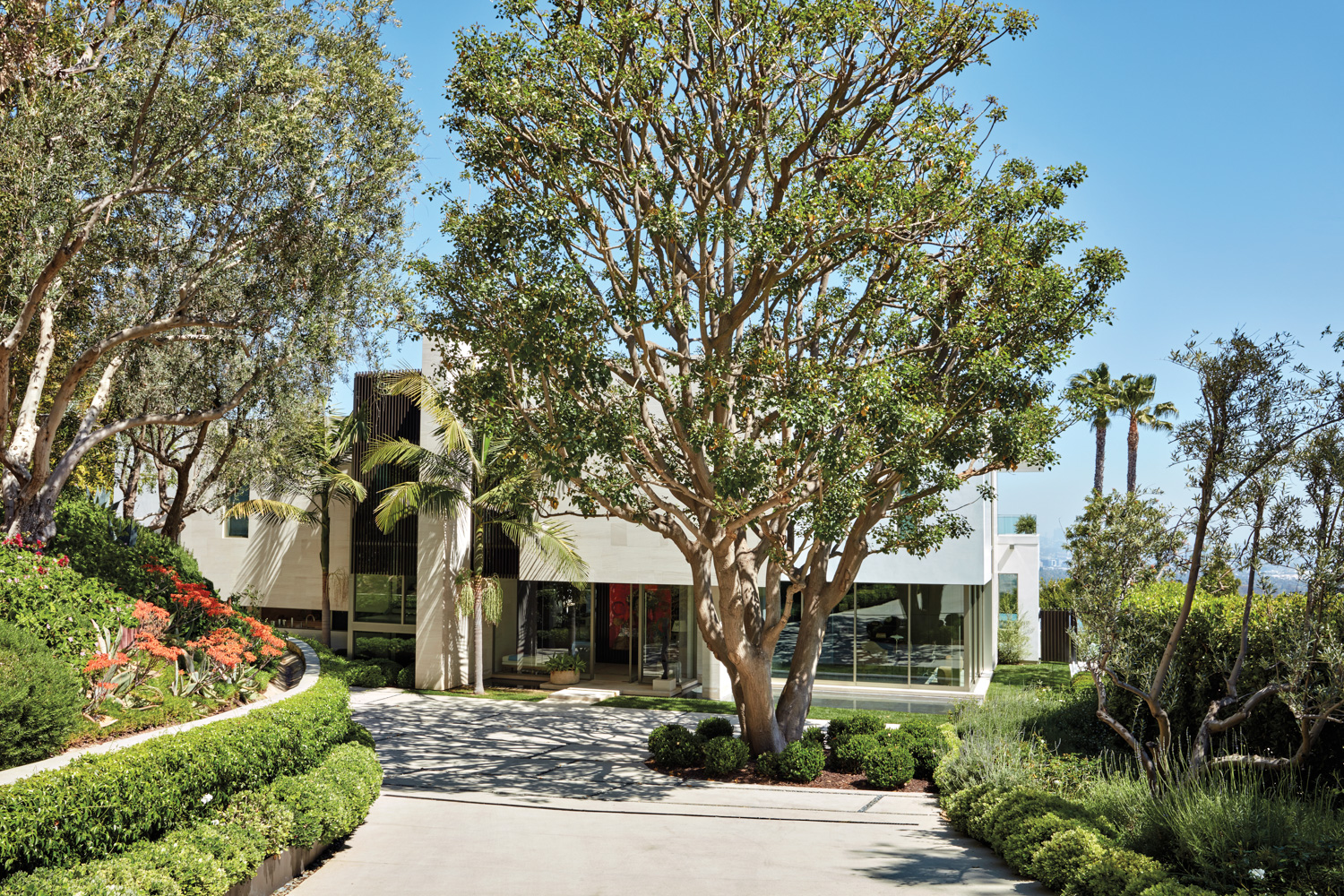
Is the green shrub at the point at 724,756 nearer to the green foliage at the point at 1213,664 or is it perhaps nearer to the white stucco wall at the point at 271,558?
the green foliage at the point at 1213,664

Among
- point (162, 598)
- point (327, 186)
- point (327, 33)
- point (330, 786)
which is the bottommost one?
point (330, 786)

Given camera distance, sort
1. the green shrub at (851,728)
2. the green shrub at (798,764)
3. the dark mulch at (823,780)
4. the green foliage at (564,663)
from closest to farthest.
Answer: the dark mulch at (823,780), the green shrub at (798,764), the green shrub at (851,728), the green foliage at (564,663)

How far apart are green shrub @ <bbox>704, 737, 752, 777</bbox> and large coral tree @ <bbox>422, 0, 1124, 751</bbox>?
207 cm

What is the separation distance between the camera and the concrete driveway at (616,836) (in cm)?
887

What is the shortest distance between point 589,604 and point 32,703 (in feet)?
57.4

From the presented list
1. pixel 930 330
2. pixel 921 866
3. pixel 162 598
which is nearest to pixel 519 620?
pixel 162 598

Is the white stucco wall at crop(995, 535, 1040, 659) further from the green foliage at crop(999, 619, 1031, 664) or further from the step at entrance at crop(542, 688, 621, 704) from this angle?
the step at entrance at crop(542, 688, 621, 704)

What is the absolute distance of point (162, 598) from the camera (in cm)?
1259

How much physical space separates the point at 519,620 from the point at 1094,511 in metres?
17.6

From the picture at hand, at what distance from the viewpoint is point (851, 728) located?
15.0 meters

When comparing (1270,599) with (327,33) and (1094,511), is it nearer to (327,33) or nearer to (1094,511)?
(1094,511)

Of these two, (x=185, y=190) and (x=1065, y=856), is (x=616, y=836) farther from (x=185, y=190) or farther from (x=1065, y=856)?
(x=185, y=190)

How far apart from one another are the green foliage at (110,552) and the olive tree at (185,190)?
1.04 m

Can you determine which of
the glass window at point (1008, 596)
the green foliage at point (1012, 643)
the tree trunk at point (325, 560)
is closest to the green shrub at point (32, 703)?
the tree trunk at point (325, 560)
